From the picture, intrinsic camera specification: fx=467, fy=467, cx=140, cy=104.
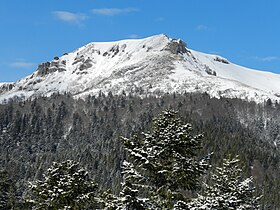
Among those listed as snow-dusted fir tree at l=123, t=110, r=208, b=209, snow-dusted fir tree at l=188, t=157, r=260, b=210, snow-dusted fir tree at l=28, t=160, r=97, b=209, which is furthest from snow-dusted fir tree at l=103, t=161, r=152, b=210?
snow-dusted fir tree at l=188, t=157, r=260, b=210

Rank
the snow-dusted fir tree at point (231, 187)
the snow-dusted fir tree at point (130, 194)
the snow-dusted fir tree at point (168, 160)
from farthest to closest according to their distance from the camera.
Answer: the snow-dusted fir tree at point (231, 187), the snow-dusted fir tree at point (168, 160), the snow-dusted fir tree at point (130, 194)

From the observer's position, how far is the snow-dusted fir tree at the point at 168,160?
20.0m

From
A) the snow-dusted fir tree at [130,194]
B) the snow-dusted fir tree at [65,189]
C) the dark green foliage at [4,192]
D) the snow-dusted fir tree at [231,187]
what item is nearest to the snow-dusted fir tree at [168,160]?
the snow-dusted fir tree at [130,194]

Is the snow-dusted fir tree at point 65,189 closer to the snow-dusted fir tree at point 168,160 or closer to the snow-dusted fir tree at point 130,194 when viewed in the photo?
the snow-dusted fir tree at point 130,194

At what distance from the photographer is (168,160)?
2059 cm

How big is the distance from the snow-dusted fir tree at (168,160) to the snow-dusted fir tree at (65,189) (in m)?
10.1

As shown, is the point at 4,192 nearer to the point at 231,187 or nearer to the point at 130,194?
the point at 231,187

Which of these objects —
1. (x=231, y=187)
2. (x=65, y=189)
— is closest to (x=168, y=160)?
(x=231, y=187)

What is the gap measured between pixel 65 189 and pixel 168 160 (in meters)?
12.0

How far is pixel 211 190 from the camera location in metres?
30.4

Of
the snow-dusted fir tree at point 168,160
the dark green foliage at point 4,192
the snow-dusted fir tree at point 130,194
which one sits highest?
the snow-dusted fir tree at point 168,160

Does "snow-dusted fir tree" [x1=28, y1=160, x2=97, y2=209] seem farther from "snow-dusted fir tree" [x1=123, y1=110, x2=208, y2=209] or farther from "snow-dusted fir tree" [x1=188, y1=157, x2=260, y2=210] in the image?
"snow-dusted fir tree" [x1=123, y1=110, x2=208, y2=209]

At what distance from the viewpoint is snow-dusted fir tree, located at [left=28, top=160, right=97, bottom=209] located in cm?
3022

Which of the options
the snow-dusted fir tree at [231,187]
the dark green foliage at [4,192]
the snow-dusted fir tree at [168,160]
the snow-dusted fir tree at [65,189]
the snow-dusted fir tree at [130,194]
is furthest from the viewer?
the dark green foliage at [4,192]
